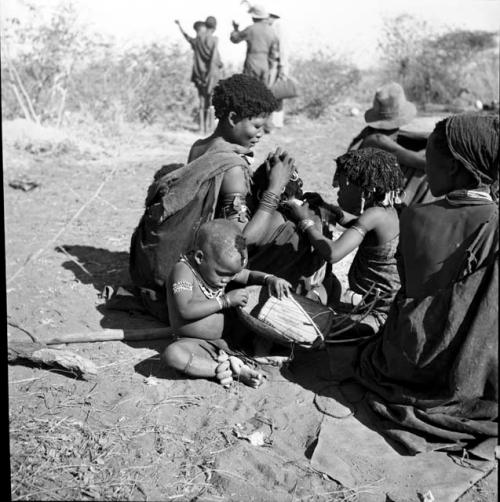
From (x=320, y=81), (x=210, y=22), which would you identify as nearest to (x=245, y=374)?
(x=210, y=22)

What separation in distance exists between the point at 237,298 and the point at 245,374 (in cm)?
40

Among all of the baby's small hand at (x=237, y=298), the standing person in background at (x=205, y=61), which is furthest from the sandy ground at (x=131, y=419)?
the standing person in background at (x=205, y=61)

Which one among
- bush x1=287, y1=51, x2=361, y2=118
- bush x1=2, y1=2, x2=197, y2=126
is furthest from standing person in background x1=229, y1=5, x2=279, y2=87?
bush x1=2, y1=2, x2=197, y2=126

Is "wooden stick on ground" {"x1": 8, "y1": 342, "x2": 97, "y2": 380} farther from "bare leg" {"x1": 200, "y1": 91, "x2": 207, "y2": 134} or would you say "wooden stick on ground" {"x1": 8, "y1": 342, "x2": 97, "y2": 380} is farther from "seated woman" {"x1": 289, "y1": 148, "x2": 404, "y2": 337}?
"bare leg" {"x1": 200, "y1": 91, "x2": 207, "y2": 134}

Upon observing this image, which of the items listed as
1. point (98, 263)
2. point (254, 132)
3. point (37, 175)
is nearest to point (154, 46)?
point (37, 175)

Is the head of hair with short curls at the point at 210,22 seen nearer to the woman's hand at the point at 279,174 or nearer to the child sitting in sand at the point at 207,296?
the woman's hand at the point at 279,174

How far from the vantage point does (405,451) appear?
9.70 ft

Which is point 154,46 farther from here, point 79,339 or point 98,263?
point 79,339

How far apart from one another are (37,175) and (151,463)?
20.9 feet

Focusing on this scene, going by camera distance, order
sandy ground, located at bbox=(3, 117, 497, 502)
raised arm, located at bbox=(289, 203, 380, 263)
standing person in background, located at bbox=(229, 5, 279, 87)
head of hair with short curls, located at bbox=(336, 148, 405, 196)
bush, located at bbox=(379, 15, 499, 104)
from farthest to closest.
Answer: bush, located at bbox=(379, 15, 499, 104), standing person in background, located at bbox=(229, 5, 279, 87), head of hair with short curls, located at bbox=(336, 148, 405, 196), raised arm, located at bbox=(289, 203, 380, 263), sandy ground, located at bbox=(3, 117, 497, 502)

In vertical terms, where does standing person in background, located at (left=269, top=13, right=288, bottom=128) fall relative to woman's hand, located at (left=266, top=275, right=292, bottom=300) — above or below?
above

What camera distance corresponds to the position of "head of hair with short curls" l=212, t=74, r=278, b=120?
4.14 meters

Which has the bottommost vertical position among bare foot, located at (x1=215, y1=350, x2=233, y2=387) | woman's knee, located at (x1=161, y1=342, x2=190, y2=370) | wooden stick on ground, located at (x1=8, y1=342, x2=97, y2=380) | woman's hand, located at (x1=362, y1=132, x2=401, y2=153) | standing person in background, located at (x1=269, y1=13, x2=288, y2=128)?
wooden stick on ground, located at (x1=8, y1=342, x2=97, y2=380)

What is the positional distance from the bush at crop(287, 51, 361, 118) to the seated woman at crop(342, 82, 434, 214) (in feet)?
27.6
